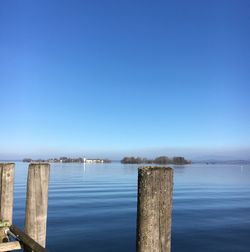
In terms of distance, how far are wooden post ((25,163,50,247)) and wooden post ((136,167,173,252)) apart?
4.57 metres

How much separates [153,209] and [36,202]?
4.82 meters

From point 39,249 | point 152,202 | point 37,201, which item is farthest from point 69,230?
point 152,202

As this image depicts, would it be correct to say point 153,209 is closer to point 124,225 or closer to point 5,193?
point 5,193

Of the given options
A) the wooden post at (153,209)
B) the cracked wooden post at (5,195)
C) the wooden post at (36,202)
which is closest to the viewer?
the wooden post at (153,209)

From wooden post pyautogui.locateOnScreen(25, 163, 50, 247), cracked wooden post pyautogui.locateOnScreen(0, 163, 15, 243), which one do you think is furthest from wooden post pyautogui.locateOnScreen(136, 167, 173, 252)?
cracked wooden post pyautogui.locateOnScreen(0, 163, 15, 243)

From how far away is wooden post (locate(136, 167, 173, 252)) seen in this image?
4160 millimetres

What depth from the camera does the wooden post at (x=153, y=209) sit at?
13.6 feet

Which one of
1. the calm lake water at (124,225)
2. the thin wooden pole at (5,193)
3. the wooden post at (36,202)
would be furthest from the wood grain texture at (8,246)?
the calm lake water at (124,225)

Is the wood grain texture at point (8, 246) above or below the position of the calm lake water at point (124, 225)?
above

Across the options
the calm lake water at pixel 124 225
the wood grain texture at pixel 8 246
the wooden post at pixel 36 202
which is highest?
the wooden post at pixel 36 202

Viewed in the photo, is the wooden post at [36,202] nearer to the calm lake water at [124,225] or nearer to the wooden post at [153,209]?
the wooden post at [153,209]

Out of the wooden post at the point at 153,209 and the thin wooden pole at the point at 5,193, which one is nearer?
the wooden post at the point at 153,209

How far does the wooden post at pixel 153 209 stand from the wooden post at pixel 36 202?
180 inches

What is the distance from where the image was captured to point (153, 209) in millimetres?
4176
